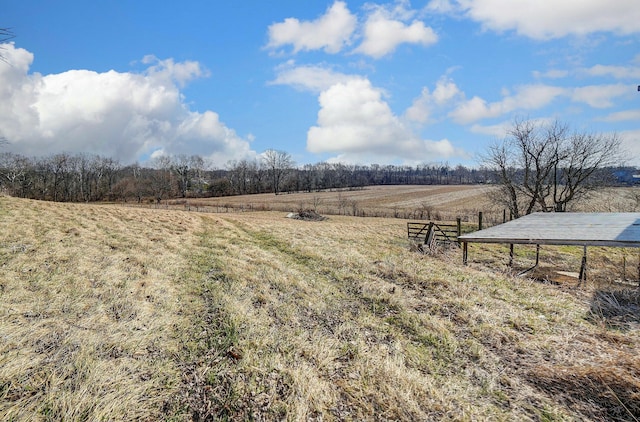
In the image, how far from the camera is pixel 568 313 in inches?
311

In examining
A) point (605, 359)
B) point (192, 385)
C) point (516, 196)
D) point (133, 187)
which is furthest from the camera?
point (133, 187)

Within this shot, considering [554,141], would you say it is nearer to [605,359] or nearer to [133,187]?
[605,359]

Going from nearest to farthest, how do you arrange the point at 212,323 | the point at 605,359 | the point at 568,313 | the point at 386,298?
the point at 605,359, the point at 212,323, the point at 568,313, the point at 386,298

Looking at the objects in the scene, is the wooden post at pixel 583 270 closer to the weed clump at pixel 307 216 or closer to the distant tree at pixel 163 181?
the weed clump at pixel 307 216

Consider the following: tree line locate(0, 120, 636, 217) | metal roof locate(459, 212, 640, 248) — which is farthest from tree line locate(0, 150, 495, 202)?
metal roof locate(459, 212, 640, 248)

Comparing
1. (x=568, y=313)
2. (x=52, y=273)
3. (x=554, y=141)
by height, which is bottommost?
(x=568, y=313)

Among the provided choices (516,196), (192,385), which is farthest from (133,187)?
(192,385)

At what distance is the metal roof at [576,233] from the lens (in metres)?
10.3

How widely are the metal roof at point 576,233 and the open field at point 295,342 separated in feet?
4.98

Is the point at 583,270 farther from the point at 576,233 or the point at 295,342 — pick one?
the point at 295,342

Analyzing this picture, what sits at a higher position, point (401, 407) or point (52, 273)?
point (52, 273)

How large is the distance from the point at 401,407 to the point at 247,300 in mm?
4685

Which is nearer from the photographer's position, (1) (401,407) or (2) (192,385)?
(1) (401,407)

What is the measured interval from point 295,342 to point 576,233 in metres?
11.6
